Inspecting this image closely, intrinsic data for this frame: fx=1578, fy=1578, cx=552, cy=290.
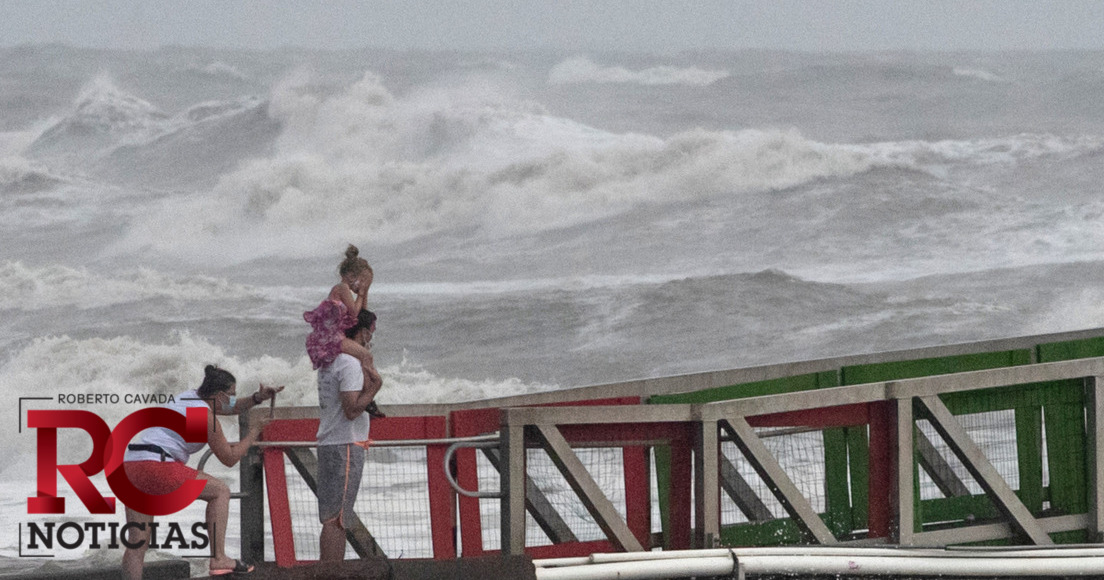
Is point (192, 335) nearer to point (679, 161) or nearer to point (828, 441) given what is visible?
point (679, 161)

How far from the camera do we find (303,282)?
46219mm

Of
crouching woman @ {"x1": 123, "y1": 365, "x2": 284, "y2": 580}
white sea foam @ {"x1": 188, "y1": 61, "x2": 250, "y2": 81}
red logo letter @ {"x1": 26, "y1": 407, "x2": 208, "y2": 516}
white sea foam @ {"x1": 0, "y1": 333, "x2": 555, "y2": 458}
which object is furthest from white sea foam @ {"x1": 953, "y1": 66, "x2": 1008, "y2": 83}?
red logo letter @ {"x1": 26, "y1": 407, "x2": 208, "y2": 516}

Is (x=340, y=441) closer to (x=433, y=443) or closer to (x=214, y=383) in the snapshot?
(x=433, y=443)

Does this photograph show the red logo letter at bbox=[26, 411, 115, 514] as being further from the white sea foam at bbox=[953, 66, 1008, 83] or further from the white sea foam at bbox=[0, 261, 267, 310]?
the white sea foam at bbox=[953, 66, 1008, 83]

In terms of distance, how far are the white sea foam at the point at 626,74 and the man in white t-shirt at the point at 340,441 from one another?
48.0 m

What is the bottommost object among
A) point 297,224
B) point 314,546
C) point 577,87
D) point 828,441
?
point 314,546

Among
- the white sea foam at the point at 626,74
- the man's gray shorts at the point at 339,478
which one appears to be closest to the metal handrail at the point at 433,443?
the man's gray shorts at the point at 339,478

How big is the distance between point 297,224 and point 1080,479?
42.9 m

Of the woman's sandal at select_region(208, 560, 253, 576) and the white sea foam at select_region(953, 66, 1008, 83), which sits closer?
the woman's sandal at select_region(208, 560, 253, 576)

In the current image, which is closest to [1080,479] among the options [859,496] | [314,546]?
[859,496]

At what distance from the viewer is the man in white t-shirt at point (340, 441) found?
7.00m

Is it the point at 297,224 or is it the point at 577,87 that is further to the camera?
the point at 577,87

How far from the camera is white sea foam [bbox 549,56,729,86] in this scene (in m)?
54.9

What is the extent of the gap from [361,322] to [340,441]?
581 millimetres
